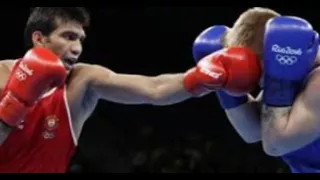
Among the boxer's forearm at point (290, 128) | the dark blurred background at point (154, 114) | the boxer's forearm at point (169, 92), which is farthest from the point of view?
the dark blurred background at point (154, 114)

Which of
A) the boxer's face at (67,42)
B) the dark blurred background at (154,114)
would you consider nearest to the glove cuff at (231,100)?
the boxer's face at (67,42)

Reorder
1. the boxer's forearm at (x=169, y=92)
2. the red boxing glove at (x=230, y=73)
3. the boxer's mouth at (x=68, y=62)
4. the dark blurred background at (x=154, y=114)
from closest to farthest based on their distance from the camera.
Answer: the red boxing glove at (x=230, y=73)
the boxer's forearm at (x=169, y=92)
the boxer's mouth at (x=68, y=62)
the dark blurred background at (x=154, y=114)

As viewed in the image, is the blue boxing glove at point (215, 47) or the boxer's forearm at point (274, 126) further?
the blue boxing glove at point (215, 47)

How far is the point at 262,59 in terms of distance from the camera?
2.31 meters

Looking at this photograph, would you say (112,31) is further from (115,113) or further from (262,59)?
(262,59)

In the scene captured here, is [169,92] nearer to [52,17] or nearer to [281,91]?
[281,91]

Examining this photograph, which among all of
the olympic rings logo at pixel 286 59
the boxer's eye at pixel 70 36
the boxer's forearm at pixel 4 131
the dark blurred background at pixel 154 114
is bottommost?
the dark blurred background at pixel 154 114

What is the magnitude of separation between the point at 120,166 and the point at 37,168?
9.91 feet

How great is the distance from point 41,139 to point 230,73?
776 millimetres

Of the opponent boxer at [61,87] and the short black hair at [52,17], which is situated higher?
the short black hair at [52,17]

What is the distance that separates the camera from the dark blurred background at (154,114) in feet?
16.6

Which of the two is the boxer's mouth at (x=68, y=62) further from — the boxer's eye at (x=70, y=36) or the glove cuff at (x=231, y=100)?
the glove cuff at (x=231, y=100)

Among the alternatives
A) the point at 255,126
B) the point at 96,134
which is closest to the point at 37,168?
the point at 255,126

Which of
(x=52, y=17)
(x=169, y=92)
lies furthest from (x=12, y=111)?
(x=169, y=92)
